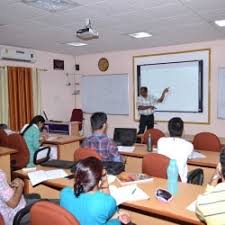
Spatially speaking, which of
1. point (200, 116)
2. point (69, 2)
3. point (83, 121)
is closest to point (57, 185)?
point (69, 2)

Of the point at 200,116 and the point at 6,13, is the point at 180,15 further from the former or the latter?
the point at 200,116

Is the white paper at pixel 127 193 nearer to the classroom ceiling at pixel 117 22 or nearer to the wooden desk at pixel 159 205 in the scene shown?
the wooden desk at pixel 159 205

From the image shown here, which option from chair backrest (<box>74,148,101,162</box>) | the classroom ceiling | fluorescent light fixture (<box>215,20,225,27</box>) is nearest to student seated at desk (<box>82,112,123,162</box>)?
chair backrest (<box>74,148,101,162</box>)

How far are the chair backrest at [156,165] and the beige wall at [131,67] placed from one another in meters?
3.86

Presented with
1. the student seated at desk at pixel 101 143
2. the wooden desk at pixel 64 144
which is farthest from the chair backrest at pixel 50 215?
the wooden desk at pixel 64 144

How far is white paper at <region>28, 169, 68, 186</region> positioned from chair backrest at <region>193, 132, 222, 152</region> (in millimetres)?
2190

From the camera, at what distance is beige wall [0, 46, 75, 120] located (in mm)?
7176

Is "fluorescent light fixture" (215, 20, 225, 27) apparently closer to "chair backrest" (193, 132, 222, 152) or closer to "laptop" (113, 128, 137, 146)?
"chair backrest" (193, 132, 222, 152)

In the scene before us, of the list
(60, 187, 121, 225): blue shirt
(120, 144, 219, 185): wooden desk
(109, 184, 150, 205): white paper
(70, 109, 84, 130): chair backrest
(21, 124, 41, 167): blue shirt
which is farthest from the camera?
(70, 109, 84, 130): chair backrest

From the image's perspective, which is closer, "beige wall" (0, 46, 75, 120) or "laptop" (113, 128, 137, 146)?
"laptop" (113, 128, 137, 146)

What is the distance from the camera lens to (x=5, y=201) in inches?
82.1

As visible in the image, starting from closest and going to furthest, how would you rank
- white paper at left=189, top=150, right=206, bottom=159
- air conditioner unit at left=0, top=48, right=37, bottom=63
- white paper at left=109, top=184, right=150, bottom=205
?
white paper at left=109, top=184, right=150, bottom=205, white paper at left=189, top=150, right=206, bottom=159, air conditioner unit at left=0, top=48, right=37, bottom=63

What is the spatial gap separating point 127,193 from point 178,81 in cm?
480

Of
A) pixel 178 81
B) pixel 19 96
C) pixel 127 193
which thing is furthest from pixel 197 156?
pixel 19 96
